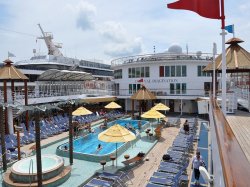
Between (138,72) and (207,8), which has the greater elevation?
(138,72)

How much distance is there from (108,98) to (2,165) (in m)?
20.4

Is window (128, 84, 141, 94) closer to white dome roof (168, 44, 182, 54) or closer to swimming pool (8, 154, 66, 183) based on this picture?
white dome roof (168, 44, 182, 54)

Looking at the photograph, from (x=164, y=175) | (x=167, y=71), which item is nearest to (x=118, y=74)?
(x=167, y=71)

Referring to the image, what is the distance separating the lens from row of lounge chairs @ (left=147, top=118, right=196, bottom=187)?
383 inches

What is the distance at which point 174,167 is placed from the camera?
11.4 metres

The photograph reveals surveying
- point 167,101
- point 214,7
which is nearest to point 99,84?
point 167,101

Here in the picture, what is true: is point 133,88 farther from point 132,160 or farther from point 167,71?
point 132,160

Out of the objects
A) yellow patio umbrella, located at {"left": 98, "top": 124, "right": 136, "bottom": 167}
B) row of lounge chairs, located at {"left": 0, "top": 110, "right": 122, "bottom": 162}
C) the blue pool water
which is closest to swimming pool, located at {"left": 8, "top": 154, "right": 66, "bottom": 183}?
row of lounge chairs, located at {"left": 0, "top": 110, "right": 122, "bottom": 162}

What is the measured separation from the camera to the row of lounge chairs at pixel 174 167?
9.72 metres

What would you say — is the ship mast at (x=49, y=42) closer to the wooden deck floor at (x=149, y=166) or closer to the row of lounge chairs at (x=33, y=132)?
the row of lounge chairs at (x=33, y=132)

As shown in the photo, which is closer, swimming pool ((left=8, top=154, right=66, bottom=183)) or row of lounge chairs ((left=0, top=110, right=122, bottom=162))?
swimming pool ((left=8, top=154, right=66, bottom=183))

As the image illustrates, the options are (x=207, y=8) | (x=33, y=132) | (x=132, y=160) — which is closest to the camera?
(x=207, y=8)

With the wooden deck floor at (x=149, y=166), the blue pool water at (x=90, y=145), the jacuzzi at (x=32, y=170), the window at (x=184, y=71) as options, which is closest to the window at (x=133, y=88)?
the window at (x=184, y=71)

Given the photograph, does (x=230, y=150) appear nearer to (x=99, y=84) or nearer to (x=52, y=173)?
(x=52, y=173)
